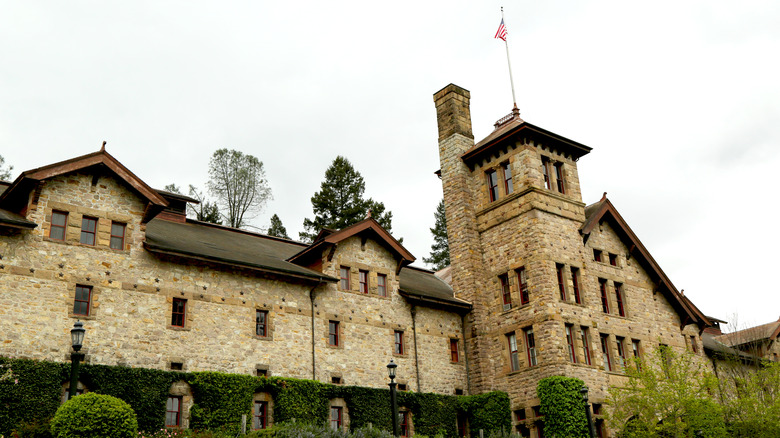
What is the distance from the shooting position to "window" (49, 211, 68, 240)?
2603 centimetres

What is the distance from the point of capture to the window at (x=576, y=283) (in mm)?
35219

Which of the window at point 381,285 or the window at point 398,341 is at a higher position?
the window at point 381,285

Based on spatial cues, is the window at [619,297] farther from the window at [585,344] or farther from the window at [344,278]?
the window at [344,278]

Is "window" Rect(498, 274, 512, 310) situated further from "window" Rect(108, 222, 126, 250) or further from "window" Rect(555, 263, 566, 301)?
"window" Rect(108, 222, 126, 250)

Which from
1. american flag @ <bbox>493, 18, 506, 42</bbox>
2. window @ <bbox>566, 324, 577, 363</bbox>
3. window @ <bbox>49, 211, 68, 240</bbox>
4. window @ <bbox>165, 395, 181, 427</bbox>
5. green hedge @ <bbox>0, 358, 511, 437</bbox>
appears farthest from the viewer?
american flag @ <bbox>493, 18, 506, 42</bbox>

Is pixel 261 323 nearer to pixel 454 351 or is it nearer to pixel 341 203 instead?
pixel 454 351

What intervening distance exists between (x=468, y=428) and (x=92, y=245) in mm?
17711

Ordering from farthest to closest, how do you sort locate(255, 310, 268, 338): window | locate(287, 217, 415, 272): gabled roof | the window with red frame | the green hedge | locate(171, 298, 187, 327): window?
1. locate(287, 217, 415, 272): gabled roof
2. the window with red frame
3. locate(255, 310, 268, 338): window
4. locate(171, 298, 187, 327): window
5. the green hedge

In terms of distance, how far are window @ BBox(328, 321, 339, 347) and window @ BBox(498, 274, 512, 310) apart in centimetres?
868

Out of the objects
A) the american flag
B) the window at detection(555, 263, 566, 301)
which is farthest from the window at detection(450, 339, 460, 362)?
the american flag

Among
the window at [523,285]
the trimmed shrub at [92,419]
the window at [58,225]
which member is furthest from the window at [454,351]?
the trimmed shrub at [92,419]

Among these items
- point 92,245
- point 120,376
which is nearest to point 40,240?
point 92,245

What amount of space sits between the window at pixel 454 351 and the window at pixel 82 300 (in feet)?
54.8

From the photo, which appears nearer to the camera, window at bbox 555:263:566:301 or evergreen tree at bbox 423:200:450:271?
window at bbox 555:263:566:301
